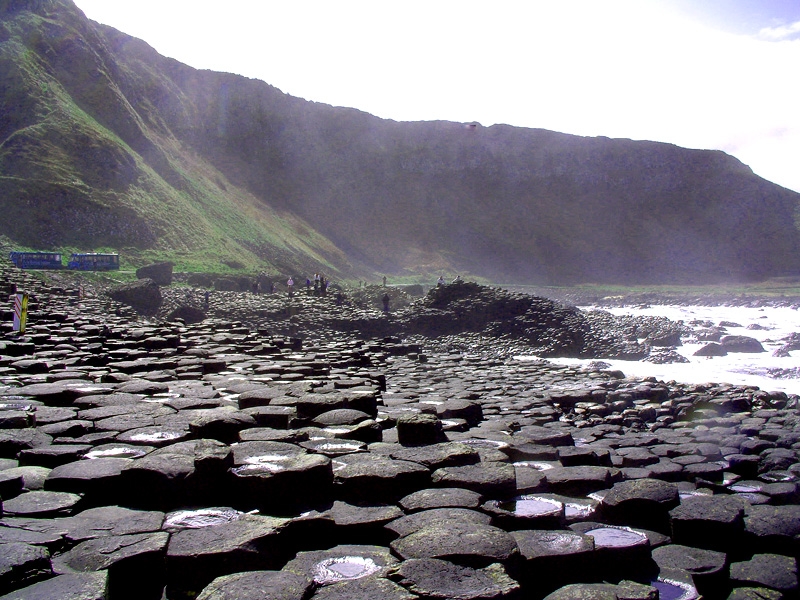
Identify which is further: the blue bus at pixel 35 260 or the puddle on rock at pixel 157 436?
the blue bus at pixel 35 260

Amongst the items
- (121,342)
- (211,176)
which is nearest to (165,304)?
(121,342)

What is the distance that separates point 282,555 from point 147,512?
1.28 metres

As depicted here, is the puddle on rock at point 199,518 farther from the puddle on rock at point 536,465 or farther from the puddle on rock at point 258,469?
the puddle on rock at point 536,465

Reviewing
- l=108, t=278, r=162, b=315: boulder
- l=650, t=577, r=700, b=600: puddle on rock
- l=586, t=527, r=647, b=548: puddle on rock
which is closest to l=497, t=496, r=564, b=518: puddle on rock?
l=586, t=527, r=647, b=548: puddle on rock

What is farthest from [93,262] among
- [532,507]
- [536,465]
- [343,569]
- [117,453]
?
[343,569]

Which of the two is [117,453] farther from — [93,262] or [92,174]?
[92,174]

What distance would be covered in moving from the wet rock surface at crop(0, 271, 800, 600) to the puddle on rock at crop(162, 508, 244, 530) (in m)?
0.02

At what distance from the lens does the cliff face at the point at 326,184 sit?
4969cm

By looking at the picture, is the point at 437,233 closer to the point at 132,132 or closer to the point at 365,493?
the point at 132,132

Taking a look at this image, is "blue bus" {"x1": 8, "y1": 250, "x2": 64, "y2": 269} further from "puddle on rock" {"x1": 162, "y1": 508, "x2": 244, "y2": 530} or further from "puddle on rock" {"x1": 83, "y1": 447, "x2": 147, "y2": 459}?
"puddle on rock" {"x1": 162, "y1": 508, "x2": 244, "y2": 530}

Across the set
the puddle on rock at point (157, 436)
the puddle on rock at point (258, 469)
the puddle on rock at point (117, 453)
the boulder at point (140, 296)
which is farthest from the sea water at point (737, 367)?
the boulder at point (140, 296)

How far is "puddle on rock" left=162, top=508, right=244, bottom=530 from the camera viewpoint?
4.83 m

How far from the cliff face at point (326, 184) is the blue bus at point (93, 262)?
16.4 feet

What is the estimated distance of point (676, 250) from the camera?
97.5 m
